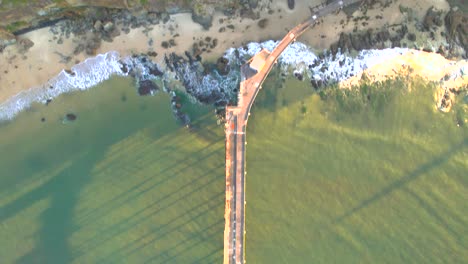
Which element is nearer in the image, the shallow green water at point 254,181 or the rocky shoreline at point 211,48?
the shallow green water at point 254,181

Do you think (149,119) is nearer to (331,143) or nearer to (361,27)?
(331,143)

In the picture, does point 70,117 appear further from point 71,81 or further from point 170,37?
point 170,37

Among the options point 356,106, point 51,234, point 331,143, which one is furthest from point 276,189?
point 51,234

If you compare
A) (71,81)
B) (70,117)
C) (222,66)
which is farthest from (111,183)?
(222,66)

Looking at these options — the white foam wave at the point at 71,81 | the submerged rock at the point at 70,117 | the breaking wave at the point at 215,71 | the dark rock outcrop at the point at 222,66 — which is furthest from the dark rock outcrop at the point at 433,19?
the submerged rock at the point at 70,117

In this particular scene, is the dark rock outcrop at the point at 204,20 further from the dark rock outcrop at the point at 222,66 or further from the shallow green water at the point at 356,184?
the shallow green water at the point at 356,184
